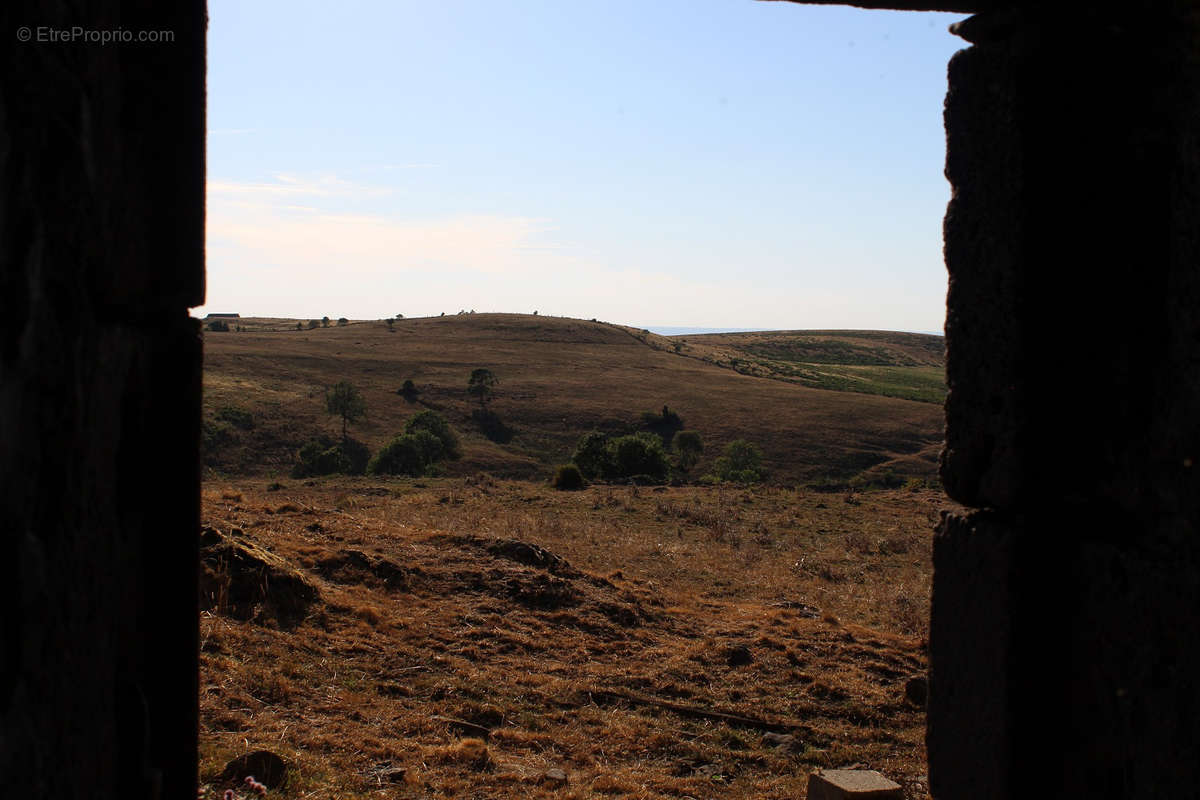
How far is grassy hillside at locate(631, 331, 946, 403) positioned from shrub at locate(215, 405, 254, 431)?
3974cm

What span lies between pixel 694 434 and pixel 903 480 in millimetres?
9172

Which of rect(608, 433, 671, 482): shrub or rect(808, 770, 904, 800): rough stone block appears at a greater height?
rect(808, 770, 904, 800): rough stone block

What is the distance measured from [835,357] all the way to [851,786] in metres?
104

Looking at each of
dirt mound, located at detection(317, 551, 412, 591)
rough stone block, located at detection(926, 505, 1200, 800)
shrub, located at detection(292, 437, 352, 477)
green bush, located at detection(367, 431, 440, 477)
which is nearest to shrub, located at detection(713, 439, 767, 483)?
green bush, located at detection(367, 431, 440, 477)

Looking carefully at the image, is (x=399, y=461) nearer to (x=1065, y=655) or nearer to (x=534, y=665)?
(x=534, y=665)

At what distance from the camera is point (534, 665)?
321 inches

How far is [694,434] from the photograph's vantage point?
140 feet

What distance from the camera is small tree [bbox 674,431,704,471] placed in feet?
137

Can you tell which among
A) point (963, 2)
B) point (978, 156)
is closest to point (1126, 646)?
point (978, 156)

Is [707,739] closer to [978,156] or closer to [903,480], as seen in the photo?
[978,156]

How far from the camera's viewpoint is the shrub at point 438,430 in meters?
37.8

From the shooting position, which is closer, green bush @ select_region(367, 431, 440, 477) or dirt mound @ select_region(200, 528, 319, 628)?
dirt mound @ select_region(200, 528, 319, 628)
